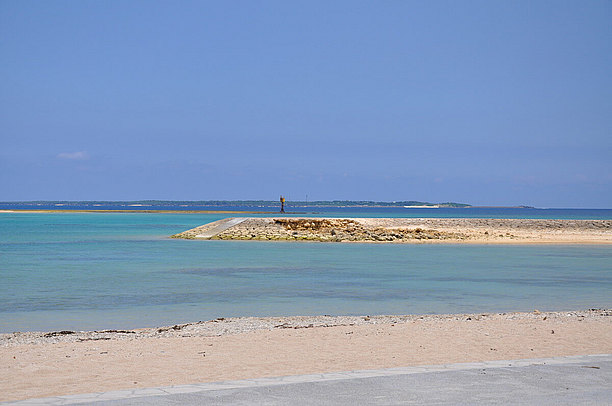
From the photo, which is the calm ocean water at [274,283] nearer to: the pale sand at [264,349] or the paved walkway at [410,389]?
the pale sand at [264,349]

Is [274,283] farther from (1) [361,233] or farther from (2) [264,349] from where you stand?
(1) [361,233]

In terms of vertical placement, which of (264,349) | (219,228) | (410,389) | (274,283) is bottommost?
(274,283)

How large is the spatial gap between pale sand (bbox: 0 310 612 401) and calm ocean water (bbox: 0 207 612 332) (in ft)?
9.27

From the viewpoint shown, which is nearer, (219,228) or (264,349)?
(264,349)

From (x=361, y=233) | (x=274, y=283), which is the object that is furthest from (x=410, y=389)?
(x=361, y=233)

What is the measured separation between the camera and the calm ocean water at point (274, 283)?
635 inches

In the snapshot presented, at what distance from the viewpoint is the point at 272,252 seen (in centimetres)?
3728

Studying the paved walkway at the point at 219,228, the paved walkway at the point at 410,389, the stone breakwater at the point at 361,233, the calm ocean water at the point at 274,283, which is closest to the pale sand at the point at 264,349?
the paved walkway at the point at 410,389

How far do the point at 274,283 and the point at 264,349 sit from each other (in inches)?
480

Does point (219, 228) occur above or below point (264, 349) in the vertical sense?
above

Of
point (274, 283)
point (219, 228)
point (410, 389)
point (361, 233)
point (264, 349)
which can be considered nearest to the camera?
point (410, 389)

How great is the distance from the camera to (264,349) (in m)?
10.0

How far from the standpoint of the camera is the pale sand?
27.0 feet

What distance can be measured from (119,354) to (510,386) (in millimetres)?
4942
